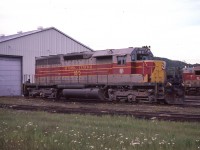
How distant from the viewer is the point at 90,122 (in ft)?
39.6

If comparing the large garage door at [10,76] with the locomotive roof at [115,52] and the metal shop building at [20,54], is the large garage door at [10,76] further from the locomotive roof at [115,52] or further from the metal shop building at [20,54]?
the locomotive roof at [115,52]

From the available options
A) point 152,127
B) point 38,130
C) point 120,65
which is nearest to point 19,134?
point 38,130

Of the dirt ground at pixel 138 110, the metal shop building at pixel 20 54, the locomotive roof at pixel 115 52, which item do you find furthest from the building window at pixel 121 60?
the metal shop building at pixel 20 54

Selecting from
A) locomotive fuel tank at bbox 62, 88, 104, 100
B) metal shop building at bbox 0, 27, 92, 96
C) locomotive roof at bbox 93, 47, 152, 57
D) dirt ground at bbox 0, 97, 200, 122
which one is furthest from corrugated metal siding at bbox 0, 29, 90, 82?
dirt ground at bbox 0, 97, 200, 122

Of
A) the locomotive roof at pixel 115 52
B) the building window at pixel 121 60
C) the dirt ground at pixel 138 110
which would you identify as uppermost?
the locomotive roof at pixel 115 52

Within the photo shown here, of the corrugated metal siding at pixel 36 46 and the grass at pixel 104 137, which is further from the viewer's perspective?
the corrugated metal siding at pixel 36 46

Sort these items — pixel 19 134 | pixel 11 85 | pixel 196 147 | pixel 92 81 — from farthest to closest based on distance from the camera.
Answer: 1. pixel 11 85
2. pixel 92 81
3. pixel 19 134
4. pixel 196 147

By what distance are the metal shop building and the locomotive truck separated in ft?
25.9

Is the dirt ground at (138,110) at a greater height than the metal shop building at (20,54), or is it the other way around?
the metal shop building at (20,54)

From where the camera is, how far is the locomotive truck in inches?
851

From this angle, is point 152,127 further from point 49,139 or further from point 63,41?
point 63,41

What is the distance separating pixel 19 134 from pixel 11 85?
27867 mm

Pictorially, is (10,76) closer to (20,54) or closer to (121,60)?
(20,54)

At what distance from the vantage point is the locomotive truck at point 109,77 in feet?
70.9
